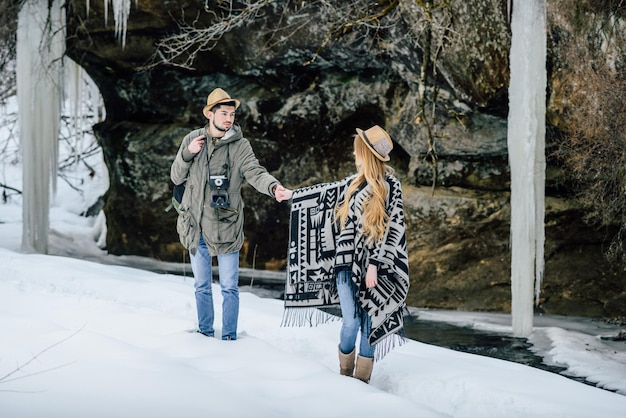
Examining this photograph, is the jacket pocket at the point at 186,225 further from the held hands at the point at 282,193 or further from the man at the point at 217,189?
the held hands at the point at 282,193

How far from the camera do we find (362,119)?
1227 cm

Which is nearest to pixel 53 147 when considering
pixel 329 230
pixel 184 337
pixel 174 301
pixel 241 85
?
pixel 241 85

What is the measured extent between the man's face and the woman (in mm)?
836

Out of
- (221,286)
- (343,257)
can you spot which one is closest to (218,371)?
(221,286)

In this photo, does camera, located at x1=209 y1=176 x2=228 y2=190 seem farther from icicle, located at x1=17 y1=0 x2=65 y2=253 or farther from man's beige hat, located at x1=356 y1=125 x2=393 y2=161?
icicle, located at x1=17 y1=0 x2=65 y2=253

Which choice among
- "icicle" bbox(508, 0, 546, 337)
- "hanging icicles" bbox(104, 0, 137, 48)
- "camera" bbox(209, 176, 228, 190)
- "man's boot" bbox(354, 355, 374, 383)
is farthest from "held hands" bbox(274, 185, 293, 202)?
"hanging icicles" bbox(104, 0, 137, 48)

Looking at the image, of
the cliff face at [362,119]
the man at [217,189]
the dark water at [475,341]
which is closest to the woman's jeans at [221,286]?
the man at [217,189]

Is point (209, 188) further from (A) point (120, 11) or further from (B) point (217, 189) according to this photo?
(A) point (120, 11)

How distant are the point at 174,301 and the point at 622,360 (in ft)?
14.2

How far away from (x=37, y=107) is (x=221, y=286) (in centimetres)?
763

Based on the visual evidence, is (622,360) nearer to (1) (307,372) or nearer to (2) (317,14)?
(1) (307,372)

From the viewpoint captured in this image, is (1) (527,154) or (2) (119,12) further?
(2) (119,12)

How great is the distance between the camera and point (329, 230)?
4.70m

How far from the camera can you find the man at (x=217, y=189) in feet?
17.0
